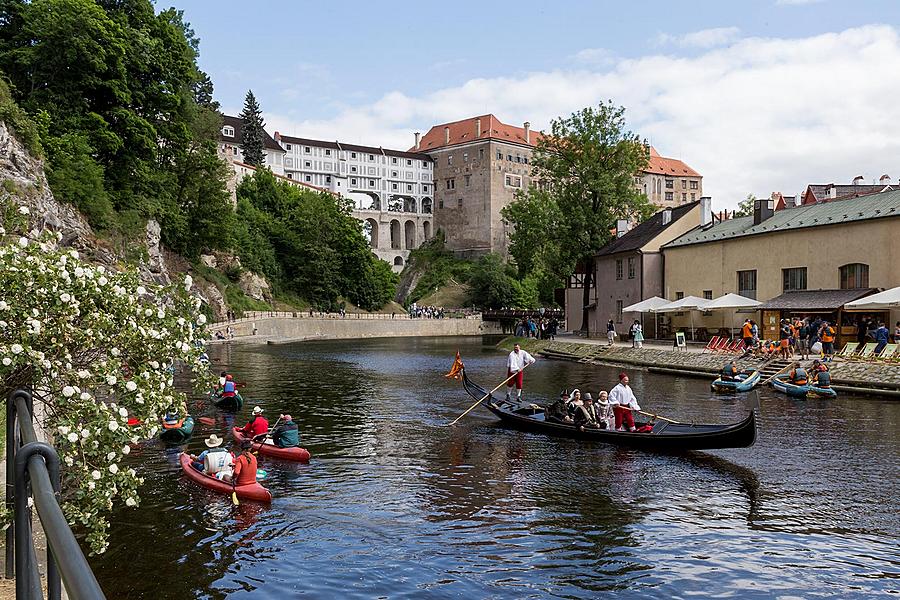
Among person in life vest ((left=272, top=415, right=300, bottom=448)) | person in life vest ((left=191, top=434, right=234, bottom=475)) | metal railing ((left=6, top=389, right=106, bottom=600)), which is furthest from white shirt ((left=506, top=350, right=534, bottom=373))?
metal railing ((left=6, top=389, right=106, bottom=600))

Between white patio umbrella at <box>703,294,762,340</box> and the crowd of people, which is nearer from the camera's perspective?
the crowd of people

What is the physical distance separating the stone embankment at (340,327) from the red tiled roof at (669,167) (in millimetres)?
73521

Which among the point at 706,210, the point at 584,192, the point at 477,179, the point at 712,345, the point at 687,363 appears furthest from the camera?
the point at 477,179

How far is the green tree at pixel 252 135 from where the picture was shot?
116 metres

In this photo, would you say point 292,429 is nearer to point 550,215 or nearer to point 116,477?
point 116,477

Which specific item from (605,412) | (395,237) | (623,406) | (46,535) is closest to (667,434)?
(623,406)

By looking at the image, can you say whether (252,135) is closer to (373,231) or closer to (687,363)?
(373,231)

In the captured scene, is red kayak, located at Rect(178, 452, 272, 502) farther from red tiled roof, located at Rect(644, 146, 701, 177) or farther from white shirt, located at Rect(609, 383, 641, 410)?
red tiled roof, located at Rect(644, 146, 701, 177)

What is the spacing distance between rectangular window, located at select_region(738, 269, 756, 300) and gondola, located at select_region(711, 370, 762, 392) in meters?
12.4

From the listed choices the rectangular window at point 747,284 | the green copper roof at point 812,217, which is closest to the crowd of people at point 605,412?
the green copper roof at point 812,217

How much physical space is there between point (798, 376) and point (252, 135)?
104 meters

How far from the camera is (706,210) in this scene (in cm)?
5094

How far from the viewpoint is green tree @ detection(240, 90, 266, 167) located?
4553 inches

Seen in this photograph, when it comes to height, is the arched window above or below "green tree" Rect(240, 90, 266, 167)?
below
